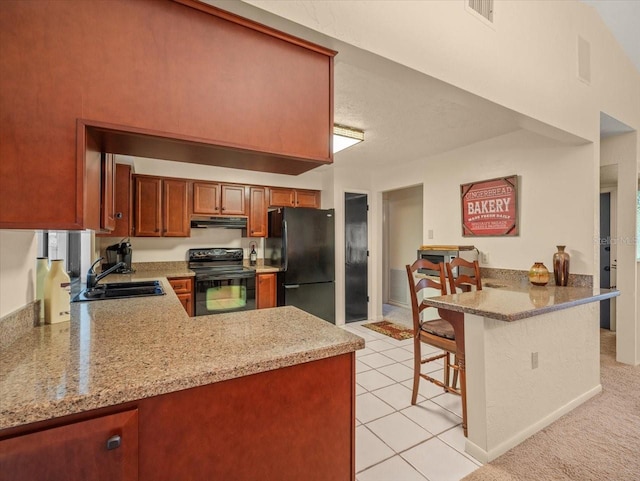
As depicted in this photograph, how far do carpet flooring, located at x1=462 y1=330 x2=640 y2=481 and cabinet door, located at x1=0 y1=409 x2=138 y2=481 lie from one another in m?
1.71

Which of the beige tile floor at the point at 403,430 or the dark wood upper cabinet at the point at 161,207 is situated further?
the dark wood upper cabinet at the point at 161,207

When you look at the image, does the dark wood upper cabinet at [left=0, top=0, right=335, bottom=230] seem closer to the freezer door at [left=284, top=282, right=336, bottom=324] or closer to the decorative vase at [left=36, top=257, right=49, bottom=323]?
the decorative vase at [left=36, top=257, right=49, bottom=323]

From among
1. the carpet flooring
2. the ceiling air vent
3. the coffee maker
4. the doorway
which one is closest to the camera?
the carpet flooring

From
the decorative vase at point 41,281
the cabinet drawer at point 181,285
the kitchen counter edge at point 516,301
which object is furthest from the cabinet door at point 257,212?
the decorative vase at point 41,281

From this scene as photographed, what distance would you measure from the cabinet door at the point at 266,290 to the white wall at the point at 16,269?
8.81 ft

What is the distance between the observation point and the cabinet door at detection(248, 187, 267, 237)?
14.0ft

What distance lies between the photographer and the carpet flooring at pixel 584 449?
1.64 metres

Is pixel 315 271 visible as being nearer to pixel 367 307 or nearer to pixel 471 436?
pixel 367 307

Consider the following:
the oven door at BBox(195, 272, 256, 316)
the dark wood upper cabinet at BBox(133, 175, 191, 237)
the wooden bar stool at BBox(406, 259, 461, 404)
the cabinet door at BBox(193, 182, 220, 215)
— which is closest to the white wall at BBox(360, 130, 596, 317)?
the wooden bar stool at BBox(406, 259, 461, 404)

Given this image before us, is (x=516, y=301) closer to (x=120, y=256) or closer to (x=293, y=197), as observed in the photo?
(x=293, y=197)

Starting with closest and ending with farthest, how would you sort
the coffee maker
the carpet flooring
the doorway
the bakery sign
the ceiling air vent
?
the carpet flooring → the ceiling air vent → the bakery sign → the coffee maker → the doorway

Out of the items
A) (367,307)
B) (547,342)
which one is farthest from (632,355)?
(367,307)

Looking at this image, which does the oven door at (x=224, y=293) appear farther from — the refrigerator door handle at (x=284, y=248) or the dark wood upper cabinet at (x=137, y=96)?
the dark wood upper cabinet at (x=137, y=96)

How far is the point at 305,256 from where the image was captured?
410 cm
